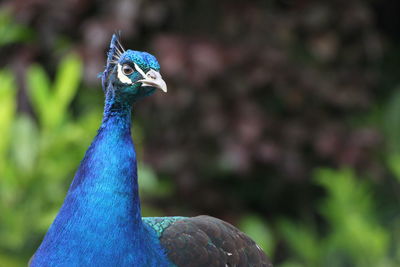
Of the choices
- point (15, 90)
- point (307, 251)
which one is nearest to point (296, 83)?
point (307, 251)

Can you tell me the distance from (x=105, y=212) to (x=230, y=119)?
81.1 inches

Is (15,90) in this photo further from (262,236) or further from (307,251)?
(307,251)

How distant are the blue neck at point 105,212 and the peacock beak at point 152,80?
0.13m


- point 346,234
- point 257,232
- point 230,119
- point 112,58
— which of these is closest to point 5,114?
point 230,119

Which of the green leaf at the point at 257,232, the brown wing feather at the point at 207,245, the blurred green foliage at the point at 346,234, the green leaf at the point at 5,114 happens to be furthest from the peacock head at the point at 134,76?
the blurred green foliage at the point at 346,234

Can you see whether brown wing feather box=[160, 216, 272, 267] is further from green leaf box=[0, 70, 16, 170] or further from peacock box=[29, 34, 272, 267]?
green leaf box=[0, 70, 16, 170]

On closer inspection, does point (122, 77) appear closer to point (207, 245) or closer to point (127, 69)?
point (127, 69)

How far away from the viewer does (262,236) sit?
4340 millimetres

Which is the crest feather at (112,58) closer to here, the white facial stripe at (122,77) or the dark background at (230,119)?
the white facial stripe at (122,77)

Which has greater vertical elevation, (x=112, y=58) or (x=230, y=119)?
(x=112, y=58)

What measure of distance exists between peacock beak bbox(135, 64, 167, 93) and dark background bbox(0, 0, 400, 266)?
1.84m

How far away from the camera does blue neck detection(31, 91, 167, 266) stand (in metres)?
2.20

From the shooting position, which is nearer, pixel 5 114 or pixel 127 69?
pixel 127 69

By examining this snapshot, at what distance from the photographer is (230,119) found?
420 cm
